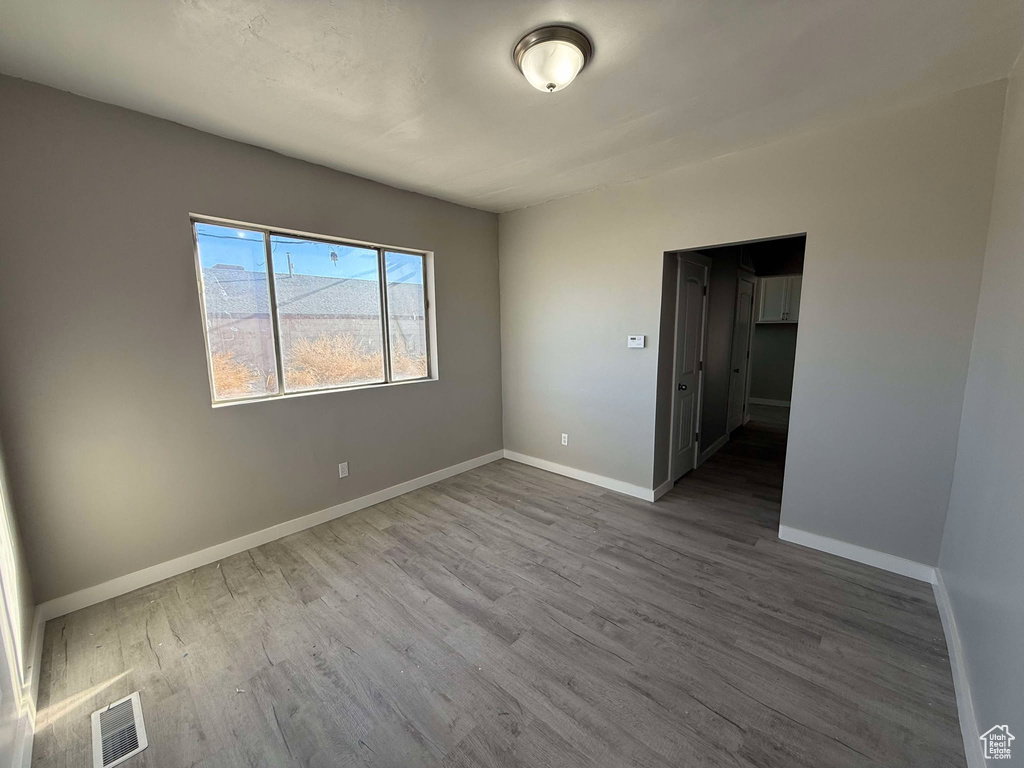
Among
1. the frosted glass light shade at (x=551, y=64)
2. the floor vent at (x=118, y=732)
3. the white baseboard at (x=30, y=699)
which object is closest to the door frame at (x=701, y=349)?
the frosted glass light shade at (x=551, y=64)

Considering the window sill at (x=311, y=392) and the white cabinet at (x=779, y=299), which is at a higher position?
the white cabinet at (x=779, y=299)

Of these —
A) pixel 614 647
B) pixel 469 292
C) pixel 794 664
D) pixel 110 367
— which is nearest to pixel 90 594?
pixel 110 367

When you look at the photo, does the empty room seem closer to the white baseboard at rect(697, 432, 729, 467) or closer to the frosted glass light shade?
the frosted glass light shade

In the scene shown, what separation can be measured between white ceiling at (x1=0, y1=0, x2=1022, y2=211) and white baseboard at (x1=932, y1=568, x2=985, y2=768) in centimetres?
258

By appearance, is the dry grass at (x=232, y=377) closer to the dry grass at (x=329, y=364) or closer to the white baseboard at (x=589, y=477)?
the dry grass at (x=329, y=364)

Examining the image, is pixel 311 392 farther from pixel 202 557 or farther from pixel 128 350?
pixel 202 557

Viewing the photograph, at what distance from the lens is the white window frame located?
8.23 feet

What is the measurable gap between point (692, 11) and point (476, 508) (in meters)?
3.25

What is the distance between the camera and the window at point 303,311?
259 cm

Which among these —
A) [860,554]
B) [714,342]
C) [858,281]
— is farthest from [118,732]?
[714,342]

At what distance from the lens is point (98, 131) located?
2076mm

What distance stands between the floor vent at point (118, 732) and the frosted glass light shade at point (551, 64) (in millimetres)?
3084

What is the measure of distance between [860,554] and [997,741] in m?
1.50

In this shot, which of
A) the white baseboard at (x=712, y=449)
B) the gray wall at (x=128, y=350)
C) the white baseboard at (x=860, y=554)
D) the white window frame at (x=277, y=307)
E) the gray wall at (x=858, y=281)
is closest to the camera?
the gray wall at (x=128, y=350)
